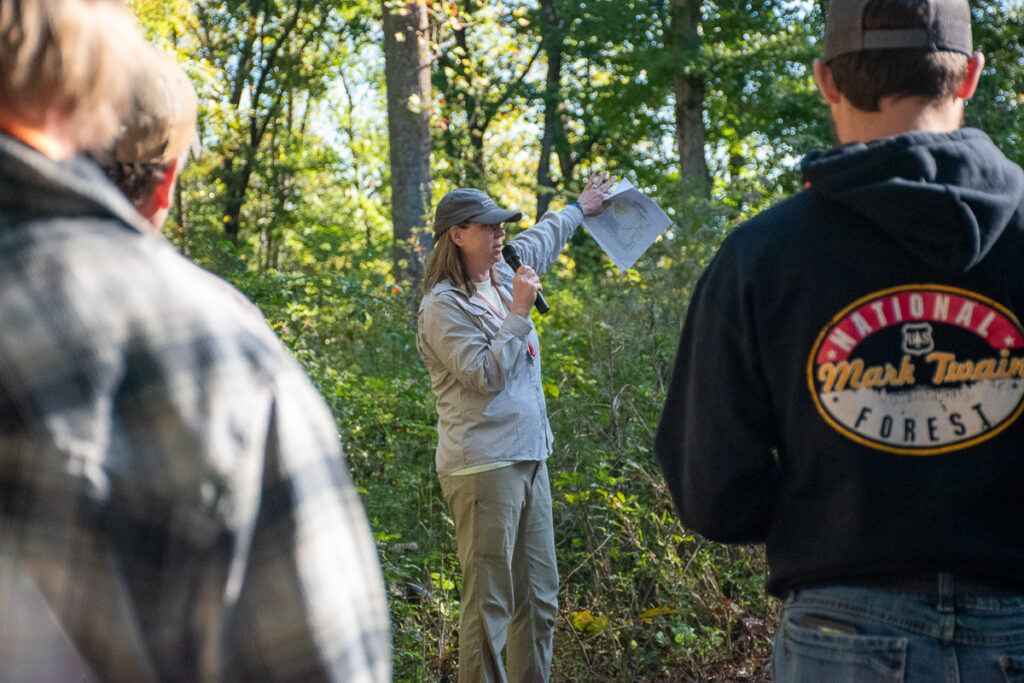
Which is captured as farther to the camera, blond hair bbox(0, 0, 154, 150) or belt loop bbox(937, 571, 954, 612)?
belt loop bbox(937, 571, 954, 612)

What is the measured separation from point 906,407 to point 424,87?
28.8 feet

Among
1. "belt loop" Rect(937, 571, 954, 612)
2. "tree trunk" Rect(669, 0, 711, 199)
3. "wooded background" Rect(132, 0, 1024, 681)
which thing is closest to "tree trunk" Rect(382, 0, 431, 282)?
"wooded background" Rect(132, 0, 1024, 681)

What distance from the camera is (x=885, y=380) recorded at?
5.79 ft

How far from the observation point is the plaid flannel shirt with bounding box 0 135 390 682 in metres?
0.99

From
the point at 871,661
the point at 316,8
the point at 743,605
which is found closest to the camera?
the point at 871,661

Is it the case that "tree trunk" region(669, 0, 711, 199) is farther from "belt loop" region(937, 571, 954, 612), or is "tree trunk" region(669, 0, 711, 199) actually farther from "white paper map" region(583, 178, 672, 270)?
"belt loop" region(937, 571, 954, 612)

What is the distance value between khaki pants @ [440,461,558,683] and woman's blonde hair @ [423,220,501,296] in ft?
2.74

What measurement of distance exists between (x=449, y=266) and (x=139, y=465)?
3.27 metres

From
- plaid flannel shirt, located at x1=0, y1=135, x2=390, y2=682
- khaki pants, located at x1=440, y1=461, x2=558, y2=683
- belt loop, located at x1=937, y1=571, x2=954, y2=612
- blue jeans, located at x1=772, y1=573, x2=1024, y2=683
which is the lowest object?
khaki pants, located at x1=440, y1=461, x2=558, y2=683

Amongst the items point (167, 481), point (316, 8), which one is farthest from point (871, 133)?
point (316, 8)

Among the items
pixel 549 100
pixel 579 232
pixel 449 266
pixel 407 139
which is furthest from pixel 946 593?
pixel 549 100

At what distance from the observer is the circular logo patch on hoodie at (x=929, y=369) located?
1756mm

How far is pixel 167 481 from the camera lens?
999 millimetres

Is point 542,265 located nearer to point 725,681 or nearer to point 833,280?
point 725,681
